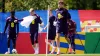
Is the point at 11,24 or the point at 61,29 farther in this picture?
the point at 11,24

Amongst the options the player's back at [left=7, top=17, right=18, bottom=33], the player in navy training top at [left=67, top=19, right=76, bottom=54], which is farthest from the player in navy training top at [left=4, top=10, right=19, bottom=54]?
the player in navy training top at [left=67, top=19, right=76, bottom=54]

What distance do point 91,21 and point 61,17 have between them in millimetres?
6683

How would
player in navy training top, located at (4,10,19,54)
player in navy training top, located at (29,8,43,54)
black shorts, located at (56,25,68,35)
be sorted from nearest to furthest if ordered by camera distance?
black shorts, located at (56,25,68,35)
player in navy training top, located at (29,8,43,54)
player in navy training top, located at (4,10,19,54)

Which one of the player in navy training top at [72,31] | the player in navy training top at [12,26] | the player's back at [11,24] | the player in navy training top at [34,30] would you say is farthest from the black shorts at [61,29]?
the player's back at [11,24]

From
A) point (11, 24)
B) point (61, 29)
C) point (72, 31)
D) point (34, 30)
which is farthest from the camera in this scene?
point (72, 31)

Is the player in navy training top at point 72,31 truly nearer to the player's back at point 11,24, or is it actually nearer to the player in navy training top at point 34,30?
the player in navy training top at point 34,30

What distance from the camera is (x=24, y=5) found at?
38.4m

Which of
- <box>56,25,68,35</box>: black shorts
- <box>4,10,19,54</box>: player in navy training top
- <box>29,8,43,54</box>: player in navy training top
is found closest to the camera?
<box>56,25,68,35</box>: black shorts

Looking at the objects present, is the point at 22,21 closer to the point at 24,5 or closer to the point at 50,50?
the point at 50,50

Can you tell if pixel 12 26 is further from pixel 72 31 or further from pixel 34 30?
pixel 72 31

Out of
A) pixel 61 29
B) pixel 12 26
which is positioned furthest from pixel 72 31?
pixel 61 29

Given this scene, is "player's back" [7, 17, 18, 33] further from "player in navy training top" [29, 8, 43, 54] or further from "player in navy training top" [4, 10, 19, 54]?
"player in navy training top" [29, 8, 43, 54]

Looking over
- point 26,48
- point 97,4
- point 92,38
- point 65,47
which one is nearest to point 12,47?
point 26,48

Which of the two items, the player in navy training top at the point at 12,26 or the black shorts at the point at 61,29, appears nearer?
the black shorts at the point at 61,29
